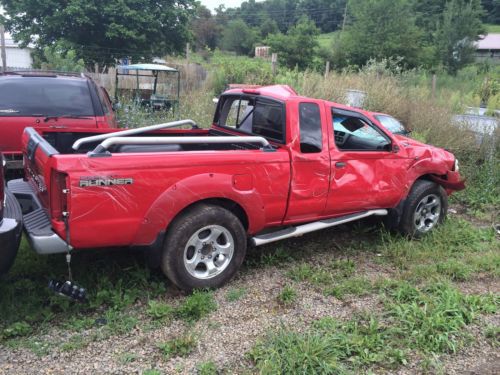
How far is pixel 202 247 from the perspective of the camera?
13.1 feet

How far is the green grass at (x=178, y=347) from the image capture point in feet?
10.4

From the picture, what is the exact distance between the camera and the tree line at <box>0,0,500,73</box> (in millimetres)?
22266

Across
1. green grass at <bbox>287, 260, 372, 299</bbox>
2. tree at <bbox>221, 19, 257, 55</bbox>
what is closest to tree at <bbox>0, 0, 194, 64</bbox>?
green grass at <bbox>287, 260, 372, 299</bbox>

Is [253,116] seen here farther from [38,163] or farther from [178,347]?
[178,347]

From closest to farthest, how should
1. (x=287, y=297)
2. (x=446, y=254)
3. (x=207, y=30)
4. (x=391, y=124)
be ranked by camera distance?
(x=287, y=297) → (x=446, y=254) → (x=391, y=124) → (x=207, y=30)

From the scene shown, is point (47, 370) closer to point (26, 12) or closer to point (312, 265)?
point (312, 265)

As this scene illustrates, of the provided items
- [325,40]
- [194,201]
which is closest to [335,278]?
[194,201]

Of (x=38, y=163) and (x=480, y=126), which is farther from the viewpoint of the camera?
(x=480, y=126)

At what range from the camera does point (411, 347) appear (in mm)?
3420

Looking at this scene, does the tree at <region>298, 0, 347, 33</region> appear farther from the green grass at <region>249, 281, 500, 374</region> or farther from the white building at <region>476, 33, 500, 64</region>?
the green grass at <region>249, 281, 500, 374</region>

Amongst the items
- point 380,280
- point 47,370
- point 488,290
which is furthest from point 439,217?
point 47,370

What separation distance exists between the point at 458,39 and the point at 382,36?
24.5ft

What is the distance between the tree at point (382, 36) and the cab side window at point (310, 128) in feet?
106

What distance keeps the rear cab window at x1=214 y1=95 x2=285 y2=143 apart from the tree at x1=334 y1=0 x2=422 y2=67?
31731 millimetres
